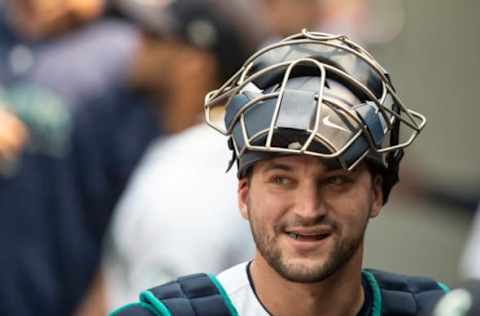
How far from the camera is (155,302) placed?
450cm

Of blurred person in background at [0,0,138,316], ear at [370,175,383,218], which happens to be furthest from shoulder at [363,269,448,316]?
blurred person in background at [0,0,138,316]

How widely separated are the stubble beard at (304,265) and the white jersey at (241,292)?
15cm

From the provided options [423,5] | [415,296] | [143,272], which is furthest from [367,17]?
[415,296]

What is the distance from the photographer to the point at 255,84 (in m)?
4.50

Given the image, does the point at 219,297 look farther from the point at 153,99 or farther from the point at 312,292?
the point at 153,99

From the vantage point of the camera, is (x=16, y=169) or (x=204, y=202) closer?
(x=204, y=202)

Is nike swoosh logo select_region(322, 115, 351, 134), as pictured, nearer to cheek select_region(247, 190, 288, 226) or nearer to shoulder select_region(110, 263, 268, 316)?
cheek select_region(247, 190, 288, 226)

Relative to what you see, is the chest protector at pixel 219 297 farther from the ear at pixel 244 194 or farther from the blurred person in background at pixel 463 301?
the blurred person in background at pixel 463 301

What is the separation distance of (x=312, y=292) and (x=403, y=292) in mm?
346

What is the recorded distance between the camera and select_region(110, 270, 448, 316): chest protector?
4.49 metres

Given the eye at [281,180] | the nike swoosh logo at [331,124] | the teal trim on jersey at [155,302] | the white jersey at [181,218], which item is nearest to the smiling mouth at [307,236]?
the eye at [281,180]

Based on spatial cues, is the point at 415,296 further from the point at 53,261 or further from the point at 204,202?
the point at 53,261

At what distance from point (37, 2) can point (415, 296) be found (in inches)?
154

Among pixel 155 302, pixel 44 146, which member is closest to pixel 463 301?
pixel 155 302
